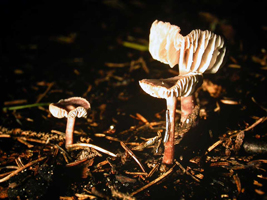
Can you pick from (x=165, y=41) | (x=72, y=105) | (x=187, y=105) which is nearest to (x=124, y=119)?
(x=72, y=105)

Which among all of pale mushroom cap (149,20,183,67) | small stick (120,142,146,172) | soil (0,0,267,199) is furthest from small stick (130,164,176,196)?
pale mushroom cap (149,20,183,67)

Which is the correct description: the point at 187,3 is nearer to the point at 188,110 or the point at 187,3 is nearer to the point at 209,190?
the point at 188,110

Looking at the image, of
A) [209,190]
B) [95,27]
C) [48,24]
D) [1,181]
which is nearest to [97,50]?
[95,27]

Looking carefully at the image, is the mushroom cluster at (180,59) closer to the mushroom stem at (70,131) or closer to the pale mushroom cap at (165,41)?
the pale mushroom cap at (165,41)

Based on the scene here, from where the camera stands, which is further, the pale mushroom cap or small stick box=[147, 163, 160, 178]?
small stick box=[147, 163, 160, 178]

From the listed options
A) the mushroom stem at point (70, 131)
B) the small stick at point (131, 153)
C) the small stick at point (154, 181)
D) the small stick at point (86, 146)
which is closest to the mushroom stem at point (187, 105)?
the small stick at point (154, 181)

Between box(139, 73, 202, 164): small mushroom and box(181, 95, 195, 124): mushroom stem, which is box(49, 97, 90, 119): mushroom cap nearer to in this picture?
box(139, 73, 202, 164): small mushroom

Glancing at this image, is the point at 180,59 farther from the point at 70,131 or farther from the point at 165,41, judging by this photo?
the point at 70,131
